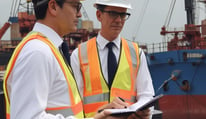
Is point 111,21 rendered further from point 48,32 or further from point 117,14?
point 48,32

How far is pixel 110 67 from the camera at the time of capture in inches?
124

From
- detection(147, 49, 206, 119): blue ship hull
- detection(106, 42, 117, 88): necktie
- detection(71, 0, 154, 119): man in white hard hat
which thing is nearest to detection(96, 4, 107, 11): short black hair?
detection(71, 0, 154, 119): man in white hard hat

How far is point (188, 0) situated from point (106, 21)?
18.2 metres

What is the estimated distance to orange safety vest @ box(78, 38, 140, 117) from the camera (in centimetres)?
312

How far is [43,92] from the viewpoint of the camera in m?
1.66

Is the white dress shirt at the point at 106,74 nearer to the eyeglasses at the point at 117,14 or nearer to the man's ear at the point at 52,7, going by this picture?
the eyeglasses at the point at 117,14

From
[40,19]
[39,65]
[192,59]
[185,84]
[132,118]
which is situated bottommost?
[185,84]

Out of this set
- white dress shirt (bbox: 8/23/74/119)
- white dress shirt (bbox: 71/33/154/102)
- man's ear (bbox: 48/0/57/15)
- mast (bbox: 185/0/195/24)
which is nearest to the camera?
white dress shirt (bbox: 8/23/74/119)

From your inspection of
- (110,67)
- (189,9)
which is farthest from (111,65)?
(189,9)

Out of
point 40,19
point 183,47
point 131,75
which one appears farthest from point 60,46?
point 183,47

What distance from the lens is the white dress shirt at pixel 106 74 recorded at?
3.07 metres

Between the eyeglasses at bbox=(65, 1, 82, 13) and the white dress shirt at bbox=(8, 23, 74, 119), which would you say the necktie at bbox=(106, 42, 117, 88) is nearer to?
the eyeglasses at bbox=(65, 1, 82, 13)

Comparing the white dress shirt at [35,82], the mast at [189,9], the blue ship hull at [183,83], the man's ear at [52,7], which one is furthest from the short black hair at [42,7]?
the mast at [189,9]

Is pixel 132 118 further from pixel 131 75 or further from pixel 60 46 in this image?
pixel 131 75
